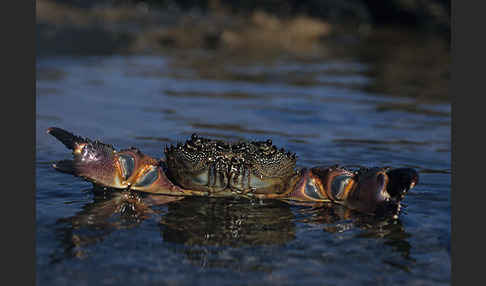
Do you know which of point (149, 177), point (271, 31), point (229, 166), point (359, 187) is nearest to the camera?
point (229, 166)

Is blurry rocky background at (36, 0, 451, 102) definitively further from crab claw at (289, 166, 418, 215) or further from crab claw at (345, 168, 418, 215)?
crab claw at (345, 168, 418, 215)

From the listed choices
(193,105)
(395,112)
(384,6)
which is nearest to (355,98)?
(395,112)

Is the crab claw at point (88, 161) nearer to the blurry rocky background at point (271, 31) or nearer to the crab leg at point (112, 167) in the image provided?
the crab leg at point (112, 167)

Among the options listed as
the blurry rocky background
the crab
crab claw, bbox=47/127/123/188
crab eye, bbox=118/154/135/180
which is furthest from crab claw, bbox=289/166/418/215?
the blurry rocky background

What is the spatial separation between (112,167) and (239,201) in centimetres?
119

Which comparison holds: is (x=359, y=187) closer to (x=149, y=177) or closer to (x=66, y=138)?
(x=149, y=177)

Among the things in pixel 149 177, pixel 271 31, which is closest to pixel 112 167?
pixel 149 177

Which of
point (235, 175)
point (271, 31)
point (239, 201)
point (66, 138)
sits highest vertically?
point (271, 31)

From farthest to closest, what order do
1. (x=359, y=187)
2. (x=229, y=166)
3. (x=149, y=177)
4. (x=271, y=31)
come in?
(x=271, y=31) → (x=149, y=177) → (x=359, y=187) → (x=229, y=166)

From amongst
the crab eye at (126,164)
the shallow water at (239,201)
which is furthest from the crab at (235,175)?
the shallow water at (239,201)

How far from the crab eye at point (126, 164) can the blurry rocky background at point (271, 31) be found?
27.9 ft

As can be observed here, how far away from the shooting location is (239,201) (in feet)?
19.2

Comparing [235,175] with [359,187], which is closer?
[235,175]

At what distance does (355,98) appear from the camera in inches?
502
